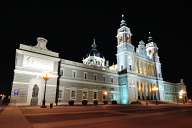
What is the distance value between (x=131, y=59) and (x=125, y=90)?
12.3 metres

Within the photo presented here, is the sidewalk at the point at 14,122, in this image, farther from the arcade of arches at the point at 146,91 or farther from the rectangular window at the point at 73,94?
the arcade of arches at the point at 146,91

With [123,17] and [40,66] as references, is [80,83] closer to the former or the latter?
[40,66]

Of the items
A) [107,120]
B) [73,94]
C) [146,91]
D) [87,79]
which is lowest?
[107,120]

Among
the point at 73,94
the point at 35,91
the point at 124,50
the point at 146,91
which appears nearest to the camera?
the point at 35,91

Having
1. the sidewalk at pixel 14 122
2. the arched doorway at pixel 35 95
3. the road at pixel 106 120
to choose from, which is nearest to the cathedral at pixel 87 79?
the arched doorway at pixel 35 95

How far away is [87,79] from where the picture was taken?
1681 inches

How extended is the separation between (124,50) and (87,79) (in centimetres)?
1910

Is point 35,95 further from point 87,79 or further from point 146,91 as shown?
point 146,91

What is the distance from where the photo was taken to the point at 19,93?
97.8 feet

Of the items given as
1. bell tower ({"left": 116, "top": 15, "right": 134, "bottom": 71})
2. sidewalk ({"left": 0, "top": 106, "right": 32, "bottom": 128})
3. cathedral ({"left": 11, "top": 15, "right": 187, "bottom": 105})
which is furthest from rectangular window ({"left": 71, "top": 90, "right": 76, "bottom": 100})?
sidewalk ({"left": 0, "top": 106, "right": 32, "bottom": 128})

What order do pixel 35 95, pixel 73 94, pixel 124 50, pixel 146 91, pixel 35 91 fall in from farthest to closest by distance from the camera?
1. pixel 146 91
2. pixel 124 50
3. pixel 73 94
4. pixel 35 91
5. pixel 35 95

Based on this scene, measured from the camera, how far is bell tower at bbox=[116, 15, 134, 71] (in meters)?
52.9

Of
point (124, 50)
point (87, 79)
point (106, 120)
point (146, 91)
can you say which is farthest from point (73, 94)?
point (146, 91)

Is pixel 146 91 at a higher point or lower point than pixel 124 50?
lower
